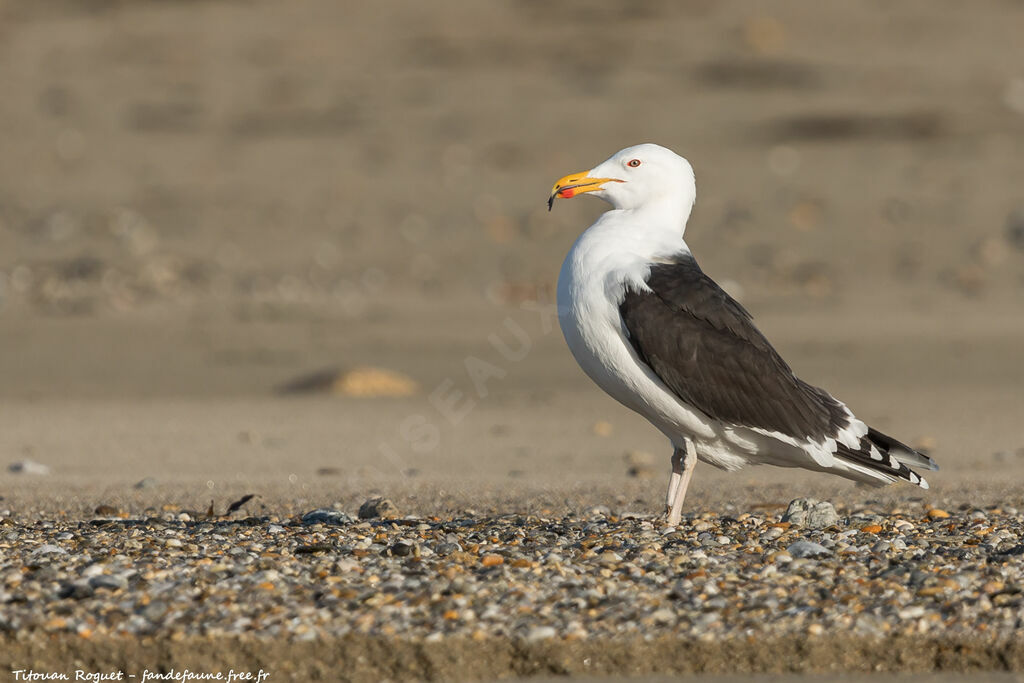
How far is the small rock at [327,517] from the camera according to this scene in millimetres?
6266

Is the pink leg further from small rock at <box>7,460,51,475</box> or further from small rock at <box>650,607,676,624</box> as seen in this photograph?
small rock at <box>7,460,51,475</box>

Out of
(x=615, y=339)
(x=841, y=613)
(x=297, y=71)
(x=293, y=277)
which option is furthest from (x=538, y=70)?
(x=841, y=613)

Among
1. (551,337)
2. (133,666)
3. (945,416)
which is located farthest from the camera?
(551,337)

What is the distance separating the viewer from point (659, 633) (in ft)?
15.5

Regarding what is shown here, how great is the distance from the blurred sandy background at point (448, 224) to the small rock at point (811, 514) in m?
1.22

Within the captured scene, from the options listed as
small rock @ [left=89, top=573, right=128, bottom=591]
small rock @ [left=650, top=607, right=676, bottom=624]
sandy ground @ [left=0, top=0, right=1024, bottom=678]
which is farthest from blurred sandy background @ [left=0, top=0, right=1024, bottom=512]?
small rock @ [left=650, top=607, right=676, bottom=624]

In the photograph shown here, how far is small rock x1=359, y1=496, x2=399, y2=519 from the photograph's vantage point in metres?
6.60

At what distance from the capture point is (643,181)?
21.5 ft

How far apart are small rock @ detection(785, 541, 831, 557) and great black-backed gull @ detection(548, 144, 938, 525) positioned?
0.64m

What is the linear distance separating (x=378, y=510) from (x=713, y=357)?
5.02 feet

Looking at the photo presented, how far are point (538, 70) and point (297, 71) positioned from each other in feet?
9.95

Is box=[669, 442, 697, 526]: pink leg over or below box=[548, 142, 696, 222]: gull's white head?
below

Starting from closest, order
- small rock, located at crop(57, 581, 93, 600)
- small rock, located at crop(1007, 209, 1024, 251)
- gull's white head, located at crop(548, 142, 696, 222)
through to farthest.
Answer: small rock, located at crop(57, 581, 93, 600) → gull's white head, located at crop(548, 142, 696, 222) → small rock, located at crop(1007, 209, 1024, 251)

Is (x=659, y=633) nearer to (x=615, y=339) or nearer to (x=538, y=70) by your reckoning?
(x=615, y=339)
